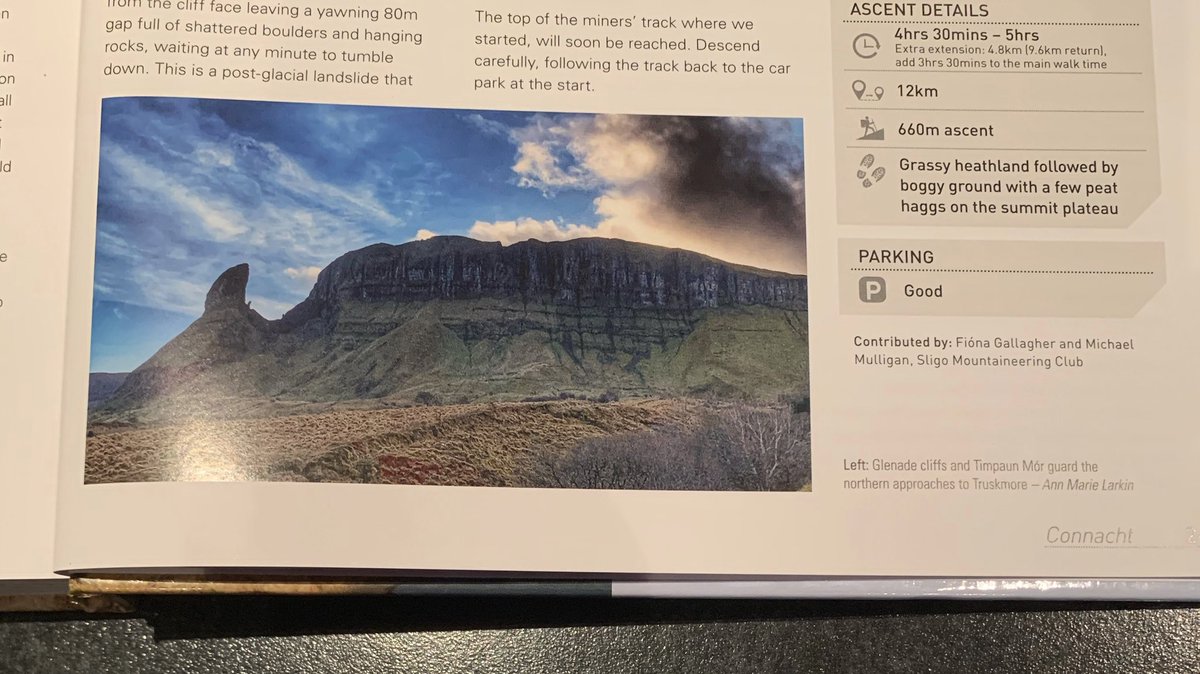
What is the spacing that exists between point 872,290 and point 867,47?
13 centimetres

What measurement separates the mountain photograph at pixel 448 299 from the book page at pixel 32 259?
0.08ft

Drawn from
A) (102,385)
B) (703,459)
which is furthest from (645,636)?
(102,385)

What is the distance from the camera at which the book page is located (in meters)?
0.42

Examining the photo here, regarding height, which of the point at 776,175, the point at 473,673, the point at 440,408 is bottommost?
the point at 473,673

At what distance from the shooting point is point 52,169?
0.43m

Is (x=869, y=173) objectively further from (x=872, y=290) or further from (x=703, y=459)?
(x=703, y=459)

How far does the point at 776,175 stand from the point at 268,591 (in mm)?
337

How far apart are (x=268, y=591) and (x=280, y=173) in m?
0.21

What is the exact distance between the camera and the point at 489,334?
0.43m

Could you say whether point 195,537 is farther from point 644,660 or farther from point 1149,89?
point 1149,89

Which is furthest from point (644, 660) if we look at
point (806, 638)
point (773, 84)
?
point (773, 84)

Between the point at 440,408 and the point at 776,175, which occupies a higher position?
the point at 776,175

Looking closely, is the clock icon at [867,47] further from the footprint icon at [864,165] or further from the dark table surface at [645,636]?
the dark table surface at [645,636]

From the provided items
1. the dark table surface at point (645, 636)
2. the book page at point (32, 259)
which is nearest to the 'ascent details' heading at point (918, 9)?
the dark table surface at point (645, 636)
